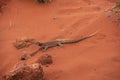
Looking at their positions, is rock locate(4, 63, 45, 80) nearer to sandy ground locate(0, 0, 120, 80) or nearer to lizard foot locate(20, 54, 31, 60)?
sandy ground locate(0, 0, 120, 80)

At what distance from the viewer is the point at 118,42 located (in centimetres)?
486

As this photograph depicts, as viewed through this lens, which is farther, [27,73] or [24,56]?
[24,56]

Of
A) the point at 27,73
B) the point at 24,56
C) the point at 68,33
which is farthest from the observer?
the point at 68,33

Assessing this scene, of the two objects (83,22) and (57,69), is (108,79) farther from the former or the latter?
(83,22)

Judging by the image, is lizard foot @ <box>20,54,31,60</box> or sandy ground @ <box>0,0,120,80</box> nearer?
sandy ground @ <box>0,0,120,80</box>

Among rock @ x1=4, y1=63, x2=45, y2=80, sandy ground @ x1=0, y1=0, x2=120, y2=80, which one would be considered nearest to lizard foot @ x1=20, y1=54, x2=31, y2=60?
sandy ground @ x1=0, y1=0, x2=120, y2=80

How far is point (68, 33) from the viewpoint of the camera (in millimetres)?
5461

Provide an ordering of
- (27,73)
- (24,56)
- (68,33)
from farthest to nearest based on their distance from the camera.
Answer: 1. (68,33)
2. (24,56)
3. (27,73)

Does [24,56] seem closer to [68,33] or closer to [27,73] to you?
[27,73]

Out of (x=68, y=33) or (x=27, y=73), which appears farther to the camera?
(x=68, y=33)

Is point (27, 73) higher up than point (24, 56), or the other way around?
point (27, 73)

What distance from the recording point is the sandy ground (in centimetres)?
440

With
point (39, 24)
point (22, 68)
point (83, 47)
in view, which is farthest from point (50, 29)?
point (22, 68)

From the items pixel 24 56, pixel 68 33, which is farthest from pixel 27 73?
pixel 68 33
